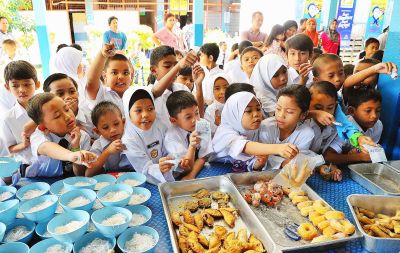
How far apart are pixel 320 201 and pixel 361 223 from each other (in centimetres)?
21

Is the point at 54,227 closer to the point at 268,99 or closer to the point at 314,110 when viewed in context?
the point at 314,110

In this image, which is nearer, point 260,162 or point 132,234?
point 132,234

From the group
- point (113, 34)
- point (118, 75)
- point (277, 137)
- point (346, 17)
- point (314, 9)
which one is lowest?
point (277, 137)

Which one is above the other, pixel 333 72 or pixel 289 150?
pixel 333 72

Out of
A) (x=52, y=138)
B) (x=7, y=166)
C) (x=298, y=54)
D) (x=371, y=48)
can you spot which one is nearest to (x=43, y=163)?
(x=52, y=138)

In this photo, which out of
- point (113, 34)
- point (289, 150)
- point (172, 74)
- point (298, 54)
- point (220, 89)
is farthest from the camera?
point (113, 34)

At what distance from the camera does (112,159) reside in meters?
2.07

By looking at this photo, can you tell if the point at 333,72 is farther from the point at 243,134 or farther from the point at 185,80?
the point at 185,80

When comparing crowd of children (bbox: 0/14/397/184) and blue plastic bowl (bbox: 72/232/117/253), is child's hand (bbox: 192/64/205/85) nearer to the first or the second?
crowd of children (bbox: 0/14/397/184)

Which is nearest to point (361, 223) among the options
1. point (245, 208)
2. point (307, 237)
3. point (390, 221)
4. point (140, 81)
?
point (390, 221)

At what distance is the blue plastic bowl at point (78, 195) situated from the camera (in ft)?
4.47

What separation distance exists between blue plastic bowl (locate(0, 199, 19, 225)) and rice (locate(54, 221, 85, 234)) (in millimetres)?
257

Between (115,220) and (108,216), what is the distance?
0.06 meters

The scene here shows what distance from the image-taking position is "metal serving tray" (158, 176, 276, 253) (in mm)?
1334
